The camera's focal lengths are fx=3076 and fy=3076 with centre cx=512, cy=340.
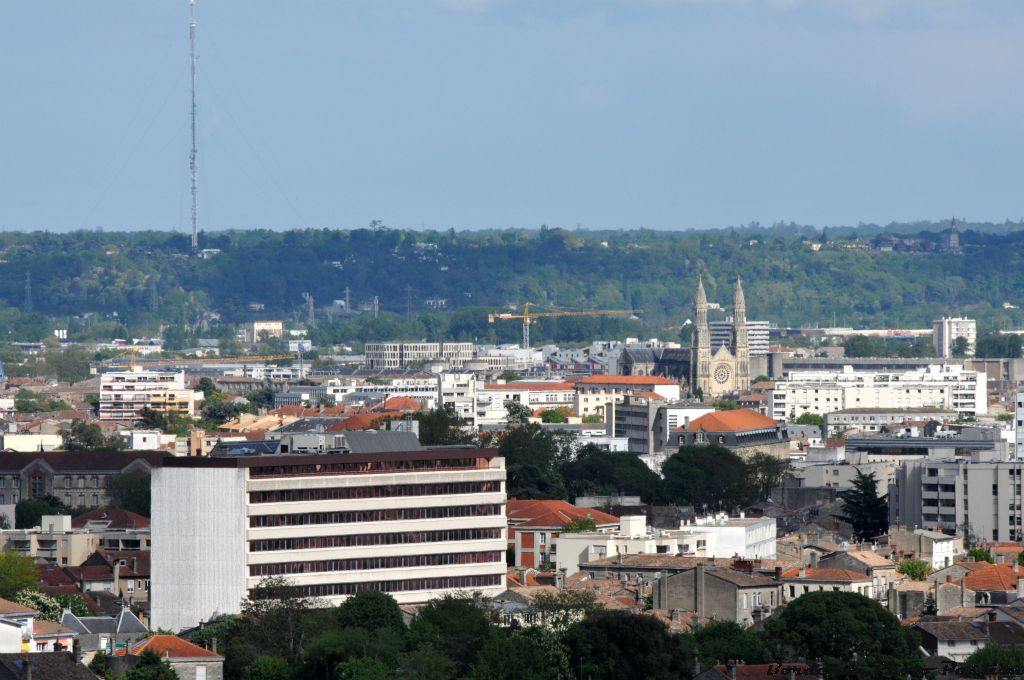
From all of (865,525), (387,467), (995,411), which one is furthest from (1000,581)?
(995,411)

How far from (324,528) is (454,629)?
991 cm

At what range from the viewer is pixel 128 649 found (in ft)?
185

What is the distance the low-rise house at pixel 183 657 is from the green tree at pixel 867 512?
125 feet

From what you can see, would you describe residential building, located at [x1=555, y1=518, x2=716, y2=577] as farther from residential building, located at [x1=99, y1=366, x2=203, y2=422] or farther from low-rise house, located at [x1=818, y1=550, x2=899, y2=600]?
residential building, located at [x1=99, y1=366, x2=203, y2=422]

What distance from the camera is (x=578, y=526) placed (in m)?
82.0

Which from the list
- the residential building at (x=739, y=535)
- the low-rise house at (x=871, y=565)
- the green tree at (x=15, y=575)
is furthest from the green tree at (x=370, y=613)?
the residential building at (x=739, y=535)

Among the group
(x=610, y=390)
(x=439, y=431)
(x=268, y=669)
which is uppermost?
(x=439, y=431)

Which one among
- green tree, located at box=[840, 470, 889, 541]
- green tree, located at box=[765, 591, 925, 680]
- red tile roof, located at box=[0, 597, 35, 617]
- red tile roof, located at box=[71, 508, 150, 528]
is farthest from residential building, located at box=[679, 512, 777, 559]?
red tile roof, located at box=[0, 597, 35, 617]

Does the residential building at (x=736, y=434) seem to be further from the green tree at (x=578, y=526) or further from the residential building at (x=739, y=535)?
the green tree at (x=578, y=526)

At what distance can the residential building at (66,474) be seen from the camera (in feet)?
326

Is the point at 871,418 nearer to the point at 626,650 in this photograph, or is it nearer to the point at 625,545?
the point at 625,545

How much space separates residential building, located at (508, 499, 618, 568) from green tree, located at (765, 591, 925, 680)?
Result: 2061cm

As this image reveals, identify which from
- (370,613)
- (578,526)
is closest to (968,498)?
(578,526)

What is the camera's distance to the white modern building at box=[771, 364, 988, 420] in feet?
590
